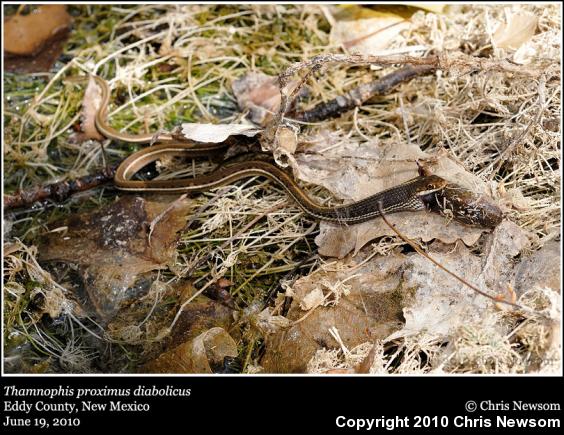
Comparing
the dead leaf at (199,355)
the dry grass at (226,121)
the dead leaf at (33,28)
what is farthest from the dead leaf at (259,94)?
the dead leaf at (33,28)

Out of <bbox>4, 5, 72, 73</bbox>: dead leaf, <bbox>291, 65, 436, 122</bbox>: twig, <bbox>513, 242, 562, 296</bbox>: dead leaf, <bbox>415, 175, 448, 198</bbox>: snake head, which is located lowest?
<bbox>513, 242, 562, 296</bbox>: dead leaf

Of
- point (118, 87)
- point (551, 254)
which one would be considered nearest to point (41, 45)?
point (118, 87)

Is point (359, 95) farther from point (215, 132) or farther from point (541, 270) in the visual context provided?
point (541, 270)

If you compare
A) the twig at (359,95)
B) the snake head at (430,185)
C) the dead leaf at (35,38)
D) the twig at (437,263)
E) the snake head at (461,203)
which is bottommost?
the twig at (437,263)

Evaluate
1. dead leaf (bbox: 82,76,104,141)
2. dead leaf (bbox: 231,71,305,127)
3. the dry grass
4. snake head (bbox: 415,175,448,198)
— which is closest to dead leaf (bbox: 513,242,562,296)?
the dry grass

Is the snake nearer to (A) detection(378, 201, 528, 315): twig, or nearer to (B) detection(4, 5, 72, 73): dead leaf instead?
(A) detection(378, 201, 528, 315): twig

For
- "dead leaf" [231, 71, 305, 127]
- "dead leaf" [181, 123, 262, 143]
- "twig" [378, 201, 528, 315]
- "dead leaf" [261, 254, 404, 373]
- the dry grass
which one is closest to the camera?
"twig" [378, 201, 528, 315]

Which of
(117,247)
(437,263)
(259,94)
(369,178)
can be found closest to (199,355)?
(117,247)

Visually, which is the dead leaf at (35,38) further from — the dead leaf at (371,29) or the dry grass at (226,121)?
the dead leaf at (371,29)
